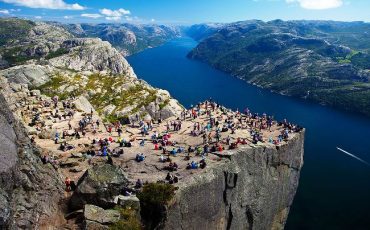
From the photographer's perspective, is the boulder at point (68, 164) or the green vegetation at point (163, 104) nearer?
the boulder at point (68, 164)

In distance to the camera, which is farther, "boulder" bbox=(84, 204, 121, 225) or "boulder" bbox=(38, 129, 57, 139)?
"boulder" bbox=(38, 129, 57, 139)

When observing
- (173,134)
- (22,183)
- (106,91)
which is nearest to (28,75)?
(106,91)

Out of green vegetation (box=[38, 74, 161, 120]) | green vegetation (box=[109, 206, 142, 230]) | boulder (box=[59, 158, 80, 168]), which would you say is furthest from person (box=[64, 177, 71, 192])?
green vegetation (box=[38, 74, 161, 120])

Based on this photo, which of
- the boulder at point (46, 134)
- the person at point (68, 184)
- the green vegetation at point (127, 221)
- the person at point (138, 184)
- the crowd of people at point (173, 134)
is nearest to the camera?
the green vegetation at point (127, 221)

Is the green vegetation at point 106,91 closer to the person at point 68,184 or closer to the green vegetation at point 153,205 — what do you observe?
the person at point 68,184

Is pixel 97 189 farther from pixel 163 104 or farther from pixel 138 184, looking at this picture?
pixel 163 104

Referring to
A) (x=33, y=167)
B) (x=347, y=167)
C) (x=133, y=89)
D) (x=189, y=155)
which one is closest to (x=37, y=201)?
(x=33, y=167)

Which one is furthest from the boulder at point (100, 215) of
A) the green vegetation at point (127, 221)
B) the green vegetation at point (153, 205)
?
the green vegetation at point (153, 205)

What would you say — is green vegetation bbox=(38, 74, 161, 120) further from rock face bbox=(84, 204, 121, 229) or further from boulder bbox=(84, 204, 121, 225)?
rock face bbox=(84, 204, 121, 229)
